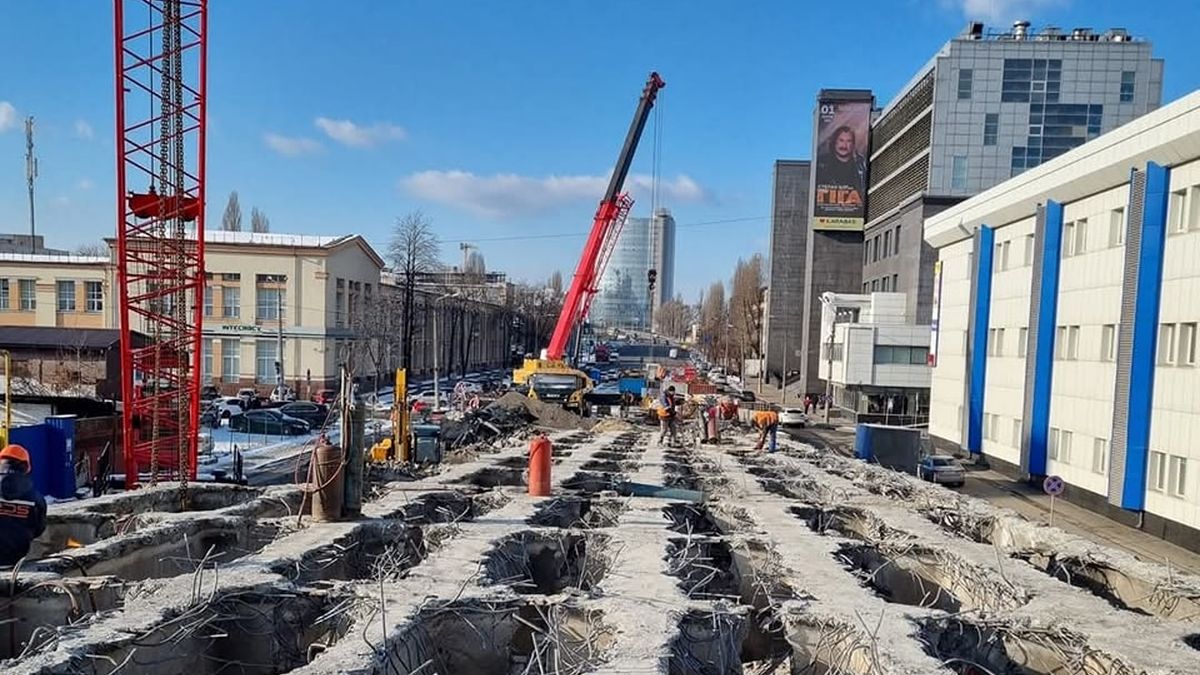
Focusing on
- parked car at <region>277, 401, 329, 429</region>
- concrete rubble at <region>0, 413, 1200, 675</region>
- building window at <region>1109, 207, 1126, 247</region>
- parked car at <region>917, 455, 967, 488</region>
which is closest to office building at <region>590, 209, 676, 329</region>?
parked car at <region>277, 401, 329, 429</region>

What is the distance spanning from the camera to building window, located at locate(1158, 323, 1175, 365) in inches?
692

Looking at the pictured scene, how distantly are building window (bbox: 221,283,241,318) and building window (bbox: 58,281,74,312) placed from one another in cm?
846

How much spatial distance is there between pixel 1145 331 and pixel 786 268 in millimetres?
46903

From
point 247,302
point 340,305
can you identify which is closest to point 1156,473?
point 340,305

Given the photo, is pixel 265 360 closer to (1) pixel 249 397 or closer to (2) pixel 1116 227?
(1) pixel 249 397

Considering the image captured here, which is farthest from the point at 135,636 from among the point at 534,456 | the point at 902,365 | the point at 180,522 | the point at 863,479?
the point at 902,365

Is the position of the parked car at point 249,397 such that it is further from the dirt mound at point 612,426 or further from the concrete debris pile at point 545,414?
the dirt mound at point 612,426

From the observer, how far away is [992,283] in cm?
2731

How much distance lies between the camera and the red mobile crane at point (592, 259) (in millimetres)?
27734

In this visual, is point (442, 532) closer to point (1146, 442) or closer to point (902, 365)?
point (1146, 442)

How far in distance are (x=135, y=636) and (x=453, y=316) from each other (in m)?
54.0

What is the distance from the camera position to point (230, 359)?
133 feet

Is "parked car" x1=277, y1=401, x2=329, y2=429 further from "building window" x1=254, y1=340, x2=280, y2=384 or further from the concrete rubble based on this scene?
the concrete rubble

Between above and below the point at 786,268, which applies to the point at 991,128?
above
